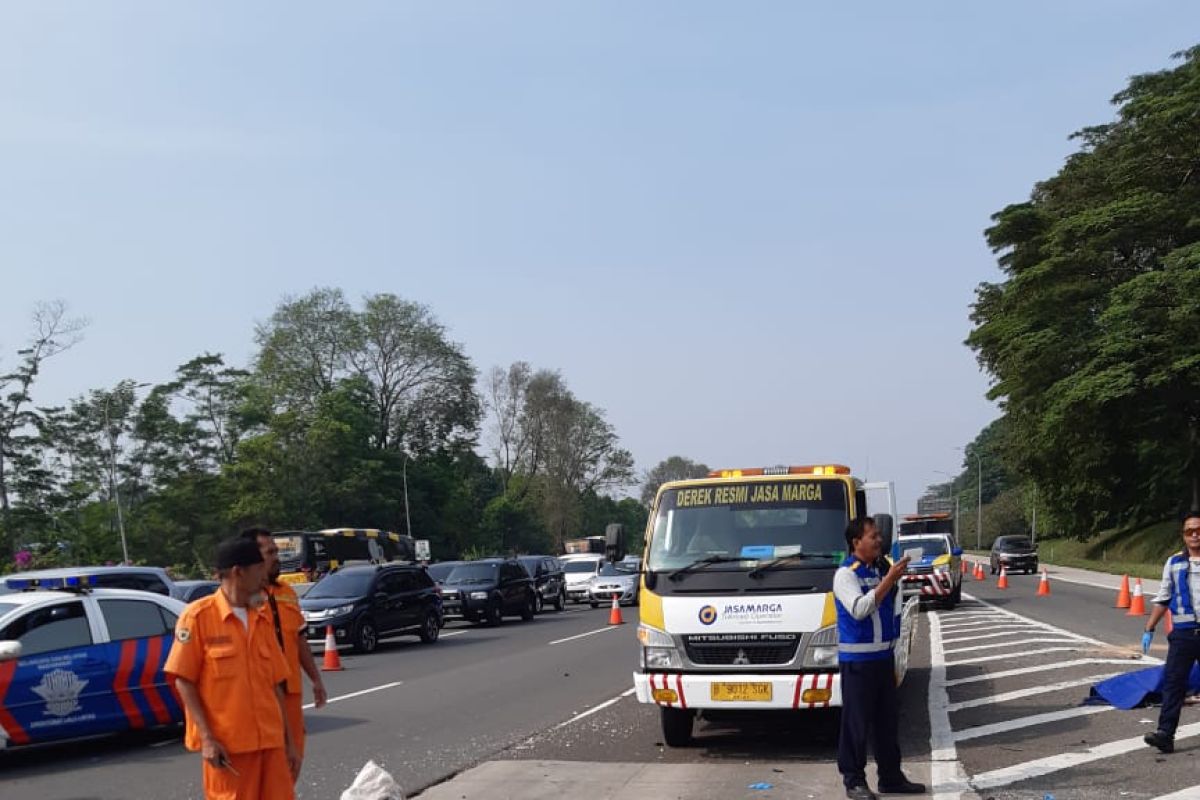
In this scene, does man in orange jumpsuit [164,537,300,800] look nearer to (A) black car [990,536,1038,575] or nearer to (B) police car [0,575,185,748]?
(B) police car [0,575,185,748]

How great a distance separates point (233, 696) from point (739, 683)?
516 cm

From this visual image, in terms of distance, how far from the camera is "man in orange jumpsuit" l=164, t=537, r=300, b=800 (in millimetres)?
4980

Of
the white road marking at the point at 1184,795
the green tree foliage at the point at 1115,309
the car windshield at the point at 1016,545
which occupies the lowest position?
the white road marking at the point at 1184,795

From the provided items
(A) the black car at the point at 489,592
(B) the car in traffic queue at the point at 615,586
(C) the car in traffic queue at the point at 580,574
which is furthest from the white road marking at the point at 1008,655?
(C) the car in traffic queue at the point at 580,574

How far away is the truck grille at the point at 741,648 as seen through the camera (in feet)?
30.7

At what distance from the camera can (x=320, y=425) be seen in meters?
68.1

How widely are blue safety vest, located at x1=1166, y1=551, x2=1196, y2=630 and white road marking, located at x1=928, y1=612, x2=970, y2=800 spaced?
192 centimetres

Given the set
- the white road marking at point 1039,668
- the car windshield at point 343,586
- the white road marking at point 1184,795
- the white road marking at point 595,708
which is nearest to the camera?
the white road marking at point 1184,795

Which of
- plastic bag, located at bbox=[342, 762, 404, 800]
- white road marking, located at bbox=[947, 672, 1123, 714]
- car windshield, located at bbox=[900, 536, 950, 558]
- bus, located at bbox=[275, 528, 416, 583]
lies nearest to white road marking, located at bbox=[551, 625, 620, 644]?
car windshield, located at bbox=[900, 536, 950, 558]

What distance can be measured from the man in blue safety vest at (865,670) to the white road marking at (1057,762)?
2.00 ft

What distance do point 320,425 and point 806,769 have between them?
61.5 m

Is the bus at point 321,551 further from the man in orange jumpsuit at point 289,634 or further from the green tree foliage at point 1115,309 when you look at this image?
the man in orange jumpsuit at point 289,634

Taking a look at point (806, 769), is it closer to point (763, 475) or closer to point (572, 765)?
point (572, 765)

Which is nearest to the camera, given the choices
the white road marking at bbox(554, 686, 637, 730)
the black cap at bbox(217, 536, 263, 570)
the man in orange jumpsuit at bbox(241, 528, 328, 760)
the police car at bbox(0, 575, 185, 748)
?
the black cap at bbox(217, 536, 263, 570)
